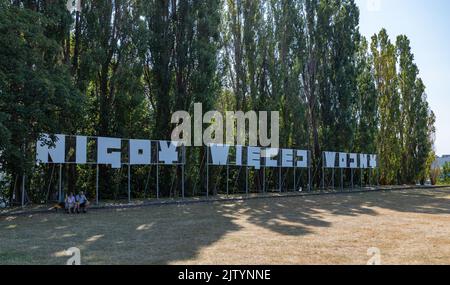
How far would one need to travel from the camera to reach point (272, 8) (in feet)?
106

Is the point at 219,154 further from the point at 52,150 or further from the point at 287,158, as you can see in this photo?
the point at 52,150

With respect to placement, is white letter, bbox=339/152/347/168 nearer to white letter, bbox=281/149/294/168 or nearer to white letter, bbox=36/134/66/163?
white letter, bbox=281/149/294/168

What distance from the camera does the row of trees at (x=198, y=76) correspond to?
49.5ft

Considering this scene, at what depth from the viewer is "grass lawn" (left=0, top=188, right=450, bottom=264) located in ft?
26.1

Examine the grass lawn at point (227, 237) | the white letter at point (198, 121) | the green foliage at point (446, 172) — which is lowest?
the grass lawn at point (227, 237)

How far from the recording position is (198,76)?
24906 mm

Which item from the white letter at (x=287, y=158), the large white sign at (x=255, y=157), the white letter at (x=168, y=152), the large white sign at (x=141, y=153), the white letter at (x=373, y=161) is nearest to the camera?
the large white sign at (x=141, y=153)

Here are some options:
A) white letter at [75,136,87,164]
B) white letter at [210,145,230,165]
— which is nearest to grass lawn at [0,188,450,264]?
white letter at [75,136,87,164]

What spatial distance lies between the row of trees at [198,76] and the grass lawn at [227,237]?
11.8 ft

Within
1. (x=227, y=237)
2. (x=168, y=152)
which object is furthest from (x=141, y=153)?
(x=227, y=237)

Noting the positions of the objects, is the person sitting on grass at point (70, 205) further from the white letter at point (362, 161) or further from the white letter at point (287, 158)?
the white letter at point (362, 161)

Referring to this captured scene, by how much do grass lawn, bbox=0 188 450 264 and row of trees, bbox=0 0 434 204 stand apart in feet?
11.8

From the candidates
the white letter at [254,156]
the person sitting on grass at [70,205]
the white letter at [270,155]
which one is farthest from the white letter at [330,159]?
the person sitting on grass at [70,205]
